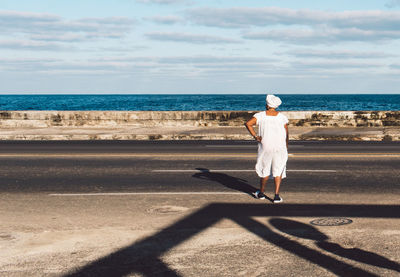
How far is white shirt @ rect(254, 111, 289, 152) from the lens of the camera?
26.0 ft

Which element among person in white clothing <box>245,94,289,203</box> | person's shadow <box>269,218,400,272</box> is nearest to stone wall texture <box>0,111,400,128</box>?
person in white clothing <box>245,94,289,203</box>

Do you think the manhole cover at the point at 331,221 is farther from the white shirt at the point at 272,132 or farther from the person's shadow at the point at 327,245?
the white shirt at the point at 272,132

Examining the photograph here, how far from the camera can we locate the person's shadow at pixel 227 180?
8914 millimetres

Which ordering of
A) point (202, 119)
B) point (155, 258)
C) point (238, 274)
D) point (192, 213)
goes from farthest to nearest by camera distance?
point (202, 119), point (192, 213), point (155, 258), point (238, 274)

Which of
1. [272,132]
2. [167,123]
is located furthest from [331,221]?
[167,123]

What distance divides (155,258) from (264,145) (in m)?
3.36

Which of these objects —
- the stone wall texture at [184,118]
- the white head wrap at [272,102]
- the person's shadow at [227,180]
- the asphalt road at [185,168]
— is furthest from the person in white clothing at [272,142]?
the stone wall texture at [184,118]

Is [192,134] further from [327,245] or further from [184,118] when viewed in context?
[327,245]

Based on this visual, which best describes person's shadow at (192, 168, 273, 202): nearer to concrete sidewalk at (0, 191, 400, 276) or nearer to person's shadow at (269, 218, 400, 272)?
concrete sidewalk at (0, 191, 400, 276)

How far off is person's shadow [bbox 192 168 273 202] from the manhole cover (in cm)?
148

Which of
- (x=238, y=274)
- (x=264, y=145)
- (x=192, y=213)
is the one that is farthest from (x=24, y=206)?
(x=238, y=274)

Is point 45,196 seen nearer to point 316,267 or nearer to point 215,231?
point 215,231

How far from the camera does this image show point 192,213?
702cm

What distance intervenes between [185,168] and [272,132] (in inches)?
151
